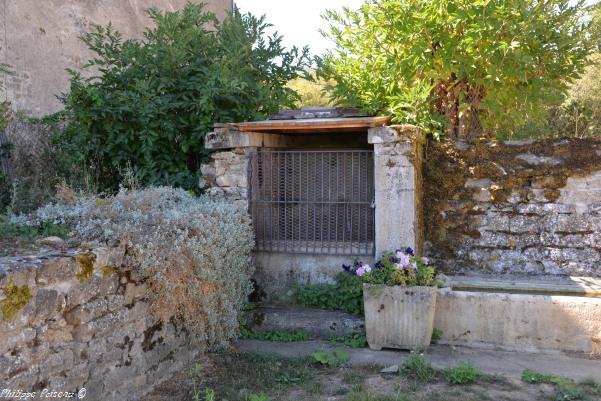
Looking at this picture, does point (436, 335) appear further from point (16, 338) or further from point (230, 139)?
point (16, 338)

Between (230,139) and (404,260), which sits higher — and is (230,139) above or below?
above

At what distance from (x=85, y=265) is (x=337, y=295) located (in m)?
2.66

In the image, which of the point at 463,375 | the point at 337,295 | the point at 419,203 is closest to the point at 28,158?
the point at 337,295

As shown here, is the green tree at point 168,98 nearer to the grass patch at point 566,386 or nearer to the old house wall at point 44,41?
the grass patch at point 566,386

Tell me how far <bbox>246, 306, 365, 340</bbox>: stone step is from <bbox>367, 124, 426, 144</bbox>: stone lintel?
172 centimetres

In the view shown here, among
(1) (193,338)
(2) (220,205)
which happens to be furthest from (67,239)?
(2) (220,205)

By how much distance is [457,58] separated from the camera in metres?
5.76

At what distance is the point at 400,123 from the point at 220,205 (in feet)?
6.64

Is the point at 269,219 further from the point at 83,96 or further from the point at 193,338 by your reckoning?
the point at 83,96

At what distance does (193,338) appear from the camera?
4574mm

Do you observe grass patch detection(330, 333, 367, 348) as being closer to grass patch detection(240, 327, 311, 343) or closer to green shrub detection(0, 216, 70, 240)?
grass patch detection(240, 327, 311, 343)

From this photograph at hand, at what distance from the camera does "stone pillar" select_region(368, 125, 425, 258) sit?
5.41 metres

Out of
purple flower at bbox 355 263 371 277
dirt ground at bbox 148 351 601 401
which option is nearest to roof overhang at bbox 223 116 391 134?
purple flower at bbox 355 263 371 277

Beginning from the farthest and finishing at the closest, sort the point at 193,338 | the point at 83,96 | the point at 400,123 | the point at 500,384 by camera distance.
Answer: the point at 83,96
the point at 400,123
the point at 193,338
the point at 500,384
